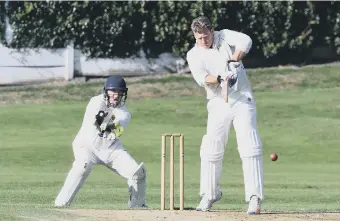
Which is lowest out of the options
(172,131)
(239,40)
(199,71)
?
(172,131)

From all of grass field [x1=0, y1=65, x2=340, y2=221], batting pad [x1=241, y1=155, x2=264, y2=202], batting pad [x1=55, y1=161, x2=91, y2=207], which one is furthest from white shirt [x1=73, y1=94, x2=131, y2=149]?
batting pad [x1=241, y1=155, x2=264, y2=202]

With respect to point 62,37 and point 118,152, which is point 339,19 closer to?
point 62,37

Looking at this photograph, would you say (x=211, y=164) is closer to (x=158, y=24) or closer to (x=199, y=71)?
(x=199, y=71)

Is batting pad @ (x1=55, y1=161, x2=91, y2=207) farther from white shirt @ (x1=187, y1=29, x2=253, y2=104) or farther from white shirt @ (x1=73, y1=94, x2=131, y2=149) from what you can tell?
white shirt @ (x1=187, y1=29, x2=253, y2=104)

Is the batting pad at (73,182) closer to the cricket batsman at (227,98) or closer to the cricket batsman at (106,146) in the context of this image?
the cricket batsman at (106,146)

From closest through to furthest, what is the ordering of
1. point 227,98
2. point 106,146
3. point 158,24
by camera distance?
point 227,98, point 106,146, point 158,24

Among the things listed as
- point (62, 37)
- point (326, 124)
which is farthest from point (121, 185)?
point (62, 37)

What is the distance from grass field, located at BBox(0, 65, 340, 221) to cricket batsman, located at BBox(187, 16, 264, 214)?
3.52ft

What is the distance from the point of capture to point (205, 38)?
1109 cm

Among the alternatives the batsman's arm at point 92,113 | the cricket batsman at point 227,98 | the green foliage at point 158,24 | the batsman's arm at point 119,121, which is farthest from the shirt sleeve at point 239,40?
the green foliage at point 158,24

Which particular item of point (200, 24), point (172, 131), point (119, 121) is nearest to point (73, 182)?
point (119, 121)

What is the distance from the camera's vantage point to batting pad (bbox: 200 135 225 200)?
36.6ft

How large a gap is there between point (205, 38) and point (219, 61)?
26cm

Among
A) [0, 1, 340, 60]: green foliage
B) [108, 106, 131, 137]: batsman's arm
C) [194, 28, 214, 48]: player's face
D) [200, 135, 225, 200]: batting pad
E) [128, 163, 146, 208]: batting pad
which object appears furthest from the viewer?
[0, 1, 340, 60]: green foliage
